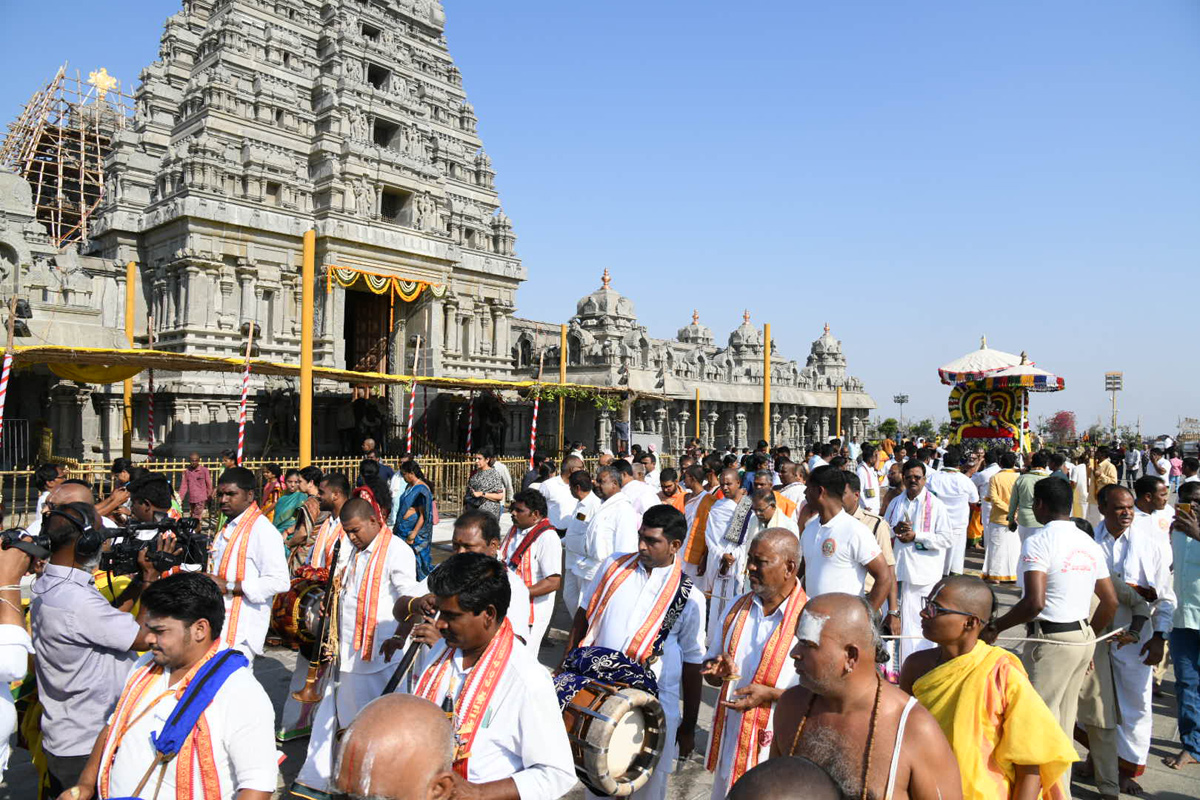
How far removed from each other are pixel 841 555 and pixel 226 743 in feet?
12.4

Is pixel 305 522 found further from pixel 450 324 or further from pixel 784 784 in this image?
pixel 450 324

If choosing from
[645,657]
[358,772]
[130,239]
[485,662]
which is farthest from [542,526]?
[130,239]

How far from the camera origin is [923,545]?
668 cm

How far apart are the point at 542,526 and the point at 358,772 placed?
366 cm

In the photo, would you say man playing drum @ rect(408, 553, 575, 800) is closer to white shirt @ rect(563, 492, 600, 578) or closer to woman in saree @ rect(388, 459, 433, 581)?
white shirt @ rect(563, 492, 600, 578)

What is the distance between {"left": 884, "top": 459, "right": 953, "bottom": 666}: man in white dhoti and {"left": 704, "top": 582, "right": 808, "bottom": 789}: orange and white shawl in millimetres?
3411

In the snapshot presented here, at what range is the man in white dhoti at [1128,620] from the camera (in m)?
4.96

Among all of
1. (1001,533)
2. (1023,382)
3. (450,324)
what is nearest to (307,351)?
(1001,533)

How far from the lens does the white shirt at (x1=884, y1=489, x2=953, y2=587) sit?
670 cm

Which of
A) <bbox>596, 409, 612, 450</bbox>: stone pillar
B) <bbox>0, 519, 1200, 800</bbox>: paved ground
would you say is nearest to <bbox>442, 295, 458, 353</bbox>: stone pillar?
<bbox>596, 409, 612, 450</bbox>: stone pillar

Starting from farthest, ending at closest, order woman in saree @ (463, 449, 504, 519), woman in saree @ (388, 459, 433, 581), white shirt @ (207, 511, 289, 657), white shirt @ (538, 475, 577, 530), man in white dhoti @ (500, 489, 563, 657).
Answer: woman in saree @ (463, 449, 504, 519)
white shirt @ (538, 475, 577, 530)
woman in saree @ (388, 459, 433, 581)
man in white dhoti @ (500, 489, 563, 657)
white shirt @ (207, 511, 289, 657)

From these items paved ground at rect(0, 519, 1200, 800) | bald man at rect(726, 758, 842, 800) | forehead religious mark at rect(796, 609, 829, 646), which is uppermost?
forehead religious mark at rect(796, 609, 829, 646)

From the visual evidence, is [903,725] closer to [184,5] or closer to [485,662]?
[485,662]

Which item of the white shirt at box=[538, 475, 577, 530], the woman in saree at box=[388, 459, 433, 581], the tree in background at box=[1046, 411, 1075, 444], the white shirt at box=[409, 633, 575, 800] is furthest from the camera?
the tree in background at box=[1046, 411, 1075, 444]
